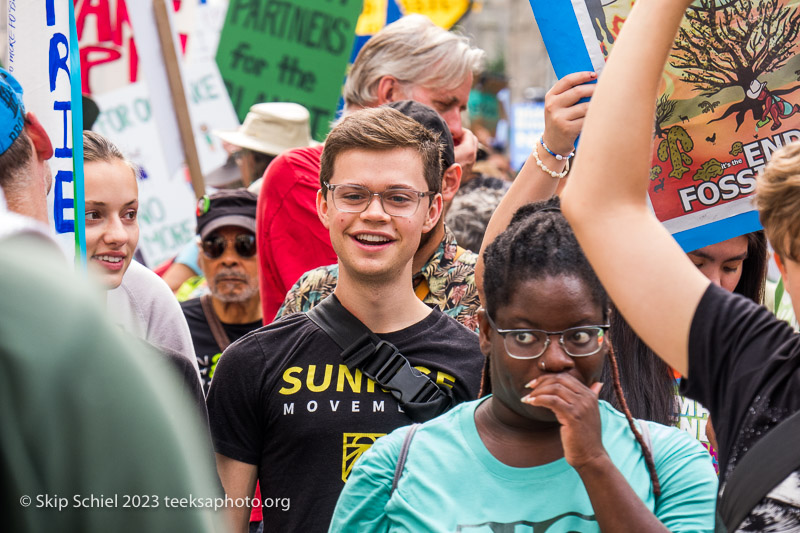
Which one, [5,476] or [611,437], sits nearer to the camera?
[5,476]

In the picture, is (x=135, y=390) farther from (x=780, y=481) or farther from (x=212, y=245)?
(x=212, y=245)

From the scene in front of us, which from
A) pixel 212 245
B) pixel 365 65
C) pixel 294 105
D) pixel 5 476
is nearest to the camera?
pixel 5 476

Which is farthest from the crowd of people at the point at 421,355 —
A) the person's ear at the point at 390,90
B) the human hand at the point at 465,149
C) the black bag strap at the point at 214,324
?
the black bag strap at the point at 214,324

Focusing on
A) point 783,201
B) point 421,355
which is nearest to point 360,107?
point 421,355

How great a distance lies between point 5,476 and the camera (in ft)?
2.64

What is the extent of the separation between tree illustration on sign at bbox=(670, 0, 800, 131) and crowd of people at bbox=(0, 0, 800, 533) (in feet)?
1.22

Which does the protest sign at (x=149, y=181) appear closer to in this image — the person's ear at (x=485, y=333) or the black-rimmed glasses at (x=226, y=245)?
the black-rimmed glasses at (x=226, y=245)

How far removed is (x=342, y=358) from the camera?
2.81 meters

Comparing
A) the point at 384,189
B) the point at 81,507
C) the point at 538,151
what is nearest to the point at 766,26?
the point at 538,151

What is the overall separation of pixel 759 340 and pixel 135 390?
125 centimetres

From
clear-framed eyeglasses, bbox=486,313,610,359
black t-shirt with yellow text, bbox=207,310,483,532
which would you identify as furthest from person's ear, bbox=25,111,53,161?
clear-framed eyeglasses, bbox=486,313,610,359

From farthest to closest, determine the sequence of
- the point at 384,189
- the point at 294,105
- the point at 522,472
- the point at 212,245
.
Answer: the point at 294,105 → the point at 212,245 → the point at 384,189 → the point at 522,472

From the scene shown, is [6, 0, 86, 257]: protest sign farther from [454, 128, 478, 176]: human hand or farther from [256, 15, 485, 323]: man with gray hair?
[454, 128, 478, 176]: human hand

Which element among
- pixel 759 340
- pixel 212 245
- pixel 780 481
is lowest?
pixel 212 245
